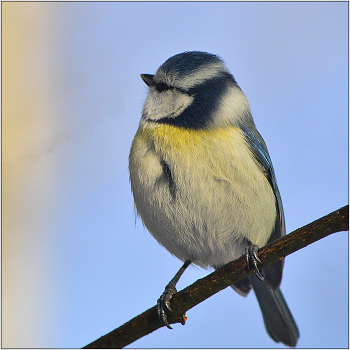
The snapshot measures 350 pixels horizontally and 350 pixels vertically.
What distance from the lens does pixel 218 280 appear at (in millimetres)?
1350

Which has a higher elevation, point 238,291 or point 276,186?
point 276,186

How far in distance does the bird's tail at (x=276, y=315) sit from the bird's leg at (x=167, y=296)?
1.38 feet

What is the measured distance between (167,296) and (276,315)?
28.9 inches

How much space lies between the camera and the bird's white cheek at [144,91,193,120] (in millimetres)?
1681

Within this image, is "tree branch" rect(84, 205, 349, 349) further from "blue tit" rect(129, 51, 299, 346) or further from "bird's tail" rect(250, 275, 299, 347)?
"bird's tail" rect(250, 275, 299, 347)

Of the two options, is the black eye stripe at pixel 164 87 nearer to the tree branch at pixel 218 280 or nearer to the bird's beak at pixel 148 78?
the bird's beak at pixel 148 78

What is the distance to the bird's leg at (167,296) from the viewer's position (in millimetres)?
1466

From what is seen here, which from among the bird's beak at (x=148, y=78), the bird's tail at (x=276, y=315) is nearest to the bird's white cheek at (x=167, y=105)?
the bird's beak at (x=148, y=78)

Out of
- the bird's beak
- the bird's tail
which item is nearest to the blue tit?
the bird's beak

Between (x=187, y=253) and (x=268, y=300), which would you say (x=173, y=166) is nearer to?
(x=187, y=253)

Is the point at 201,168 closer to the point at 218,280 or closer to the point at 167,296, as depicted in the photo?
the point at 218,280

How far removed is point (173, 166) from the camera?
1.55 m

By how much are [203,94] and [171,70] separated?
19cm

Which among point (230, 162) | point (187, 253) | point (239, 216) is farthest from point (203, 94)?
point (187, 253)
